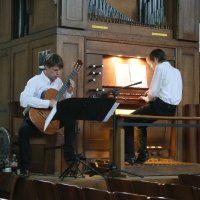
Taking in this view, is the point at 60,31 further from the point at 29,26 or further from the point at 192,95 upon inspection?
the point at 192,95

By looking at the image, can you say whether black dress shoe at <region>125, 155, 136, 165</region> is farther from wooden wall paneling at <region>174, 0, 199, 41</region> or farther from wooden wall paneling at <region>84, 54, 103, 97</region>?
wooden wall paneling at <region>174, 0, 199, 41</region>

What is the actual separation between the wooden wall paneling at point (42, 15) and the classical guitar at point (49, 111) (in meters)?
1.46

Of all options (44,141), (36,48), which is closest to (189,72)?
(36,48)

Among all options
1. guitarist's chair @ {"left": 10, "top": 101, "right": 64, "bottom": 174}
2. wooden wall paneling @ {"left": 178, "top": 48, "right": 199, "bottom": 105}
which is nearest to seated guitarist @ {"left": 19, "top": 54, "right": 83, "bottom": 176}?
guitarist's chair @ {"left": 10, "top": 101, "right": 64, "bottom": 174}

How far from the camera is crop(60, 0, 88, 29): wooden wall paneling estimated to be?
7.99m

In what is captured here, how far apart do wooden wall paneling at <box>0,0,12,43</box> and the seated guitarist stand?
2506 mm

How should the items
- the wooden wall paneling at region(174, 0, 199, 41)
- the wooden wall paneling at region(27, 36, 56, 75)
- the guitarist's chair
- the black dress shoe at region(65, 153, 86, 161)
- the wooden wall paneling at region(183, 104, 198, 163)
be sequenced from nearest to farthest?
the black dress shoe at region(65, 153, 86, 161)
the guitarist's chair
the wooden wall paneling at region(27, 36, 56, 75)
the wooden wall paneling at region(183, 104, 198, 163)
the wooden wall paneling at region(174, 0, 199, 41)

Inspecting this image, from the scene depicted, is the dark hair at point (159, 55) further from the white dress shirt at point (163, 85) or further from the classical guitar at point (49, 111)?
the classical guitar at point (49, 111)

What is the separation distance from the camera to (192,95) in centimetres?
912

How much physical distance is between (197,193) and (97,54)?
174 inches

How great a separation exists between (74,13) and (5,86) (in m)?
2.14

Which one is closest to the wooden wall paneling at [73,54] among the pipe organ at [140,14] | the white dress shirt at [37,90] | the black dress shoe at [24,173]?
the pipe organ at [140,14]

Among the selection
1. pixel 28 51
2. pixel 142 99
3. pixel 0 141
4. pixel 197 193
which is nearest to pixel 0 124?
pixel 28 51

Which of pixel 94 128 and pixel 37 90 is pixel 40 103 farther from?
pixel 94 128
